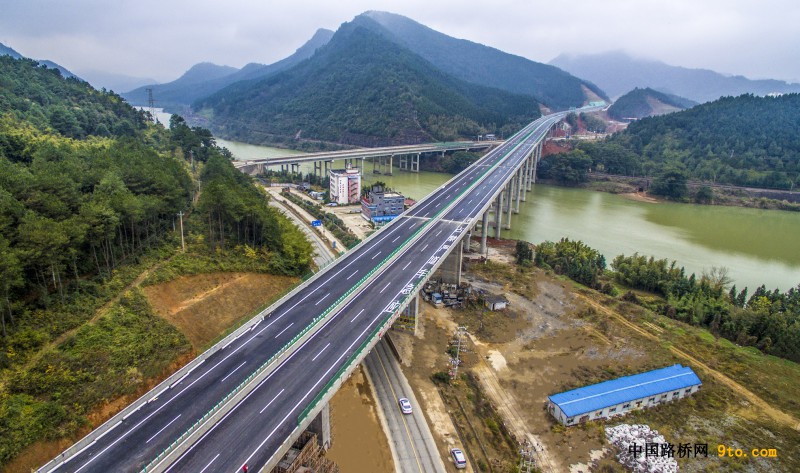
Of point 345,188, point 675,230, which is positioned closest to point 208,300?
point 345,188

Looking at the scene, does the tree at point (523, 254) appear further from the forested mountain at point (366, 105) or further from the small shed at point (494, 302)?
the forested mountain at point (366, 105)

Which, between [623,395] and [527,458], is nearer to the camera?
[527,458]

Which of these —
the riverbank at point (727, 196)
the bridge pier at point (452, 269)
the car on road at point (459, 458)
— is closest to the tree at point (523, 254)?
the bridge pier at point (452, 269)

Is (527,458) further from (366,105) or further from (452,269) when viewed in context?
(366,105)

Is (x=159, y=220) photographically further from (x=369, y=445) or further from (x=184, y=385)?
(x=369, y=445)

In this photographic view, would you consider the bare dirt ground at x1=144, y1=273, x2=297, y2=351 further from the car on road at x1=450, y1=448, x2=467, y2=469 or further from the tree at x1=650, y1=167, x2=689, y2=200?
the tree at x1=650, y1=167, x2=689, y2=200

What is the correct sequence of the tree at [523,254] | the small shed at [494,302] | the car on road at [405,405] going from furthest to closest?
1. the tree at [523,254]
2. the small shed at [494,302]
3. the car on road at [405,405]

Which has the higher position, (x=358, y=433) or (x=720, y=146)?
(x=720, y=146)
